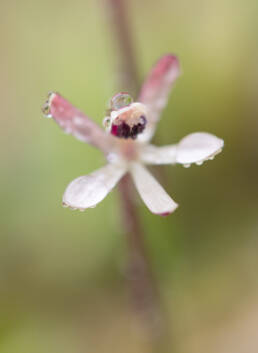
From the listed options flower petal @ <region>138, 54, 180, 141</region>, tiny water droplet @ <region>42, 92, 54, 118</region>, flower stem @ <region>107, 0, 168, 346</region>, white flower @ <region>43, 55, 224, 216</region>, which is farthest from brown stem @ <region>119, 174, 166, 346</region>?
tiny water droplet @ <region>42, 92, 54, 118</region>

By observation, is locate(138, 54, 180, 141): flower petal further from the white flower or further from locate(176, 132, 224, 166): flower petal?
locate(176, 132, 224, 166): flower petal

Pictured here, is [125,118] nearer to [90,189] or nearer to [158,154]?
[158,154]

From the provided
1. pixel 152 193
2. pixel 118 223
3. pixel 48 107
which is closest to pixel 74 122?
pixel 48 107

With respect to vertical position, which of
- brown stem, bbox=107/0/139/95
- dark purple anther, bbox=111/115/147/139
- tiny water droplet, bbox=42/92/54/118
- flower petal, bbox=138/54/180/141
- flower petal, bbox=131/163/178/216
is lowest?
flower petal, bbox=131/163/178/216

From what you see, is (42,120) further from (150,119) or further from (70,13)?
(150,119)

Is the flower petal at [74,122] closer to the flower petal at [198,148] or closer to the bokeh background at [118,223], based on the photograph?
the flower petal at [198,148]
